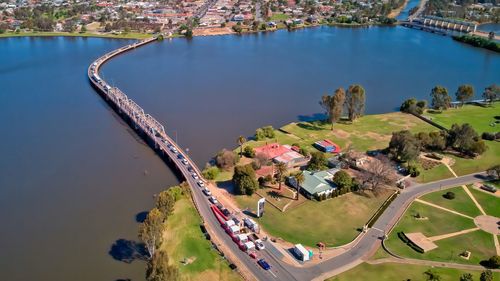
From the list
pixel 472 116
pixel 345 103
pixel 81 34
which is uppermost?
pixel 345 103

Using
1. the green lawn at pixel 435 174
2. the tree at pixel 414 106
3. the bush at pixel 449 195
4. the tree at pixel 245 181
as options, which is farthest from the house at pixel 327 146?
the tree at pixel 414 106

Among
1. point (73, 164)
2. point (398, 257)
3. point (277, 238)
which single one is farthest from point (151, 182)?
point (398, 257)

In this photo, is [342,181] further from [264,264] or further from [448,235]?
[264,264]

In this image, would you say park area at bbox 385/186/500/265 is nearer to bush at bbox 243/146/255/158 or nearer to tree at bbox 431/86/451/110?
bush at bbox 243/146/255/158

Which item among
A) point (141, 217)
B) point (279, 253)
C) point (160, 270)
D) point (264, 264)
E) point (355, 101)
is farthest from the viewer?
point (355, 101)

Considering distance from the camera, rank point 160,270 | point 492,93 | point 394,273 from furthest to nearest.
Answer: point 492,93
point 394,273
point 160,270

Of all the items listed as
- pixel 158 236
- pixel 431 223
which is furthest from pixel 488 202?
pixel 158 236

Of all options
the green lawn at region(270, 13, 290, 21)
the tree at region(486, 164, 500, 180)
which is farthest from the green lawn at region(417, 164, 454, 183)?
the green lawn at region(270, 13, 290, 21)
